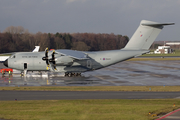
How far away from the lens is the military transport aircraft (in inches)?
1289

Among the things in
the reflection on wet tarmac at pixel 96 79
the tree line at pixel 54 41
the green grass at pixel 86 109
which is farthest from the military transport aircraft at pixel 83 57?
the tree line at pixel 54 41

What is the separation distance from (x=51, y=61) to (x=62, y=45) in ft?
244

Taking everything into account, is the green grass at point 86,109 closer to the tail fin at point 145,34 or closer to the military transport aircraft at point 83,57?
the military transport aircraft at point 83,57

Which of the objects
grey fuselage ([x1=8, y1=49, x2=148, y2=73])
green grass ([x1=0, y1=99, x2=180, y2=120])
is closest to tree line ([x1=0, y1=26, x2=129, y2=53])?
grey fuselage ([x1=8, y1=49, x2=148, y2=73])

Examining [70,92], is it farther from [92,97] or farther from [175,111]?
[175,111]

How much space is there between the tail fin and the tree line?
62.7 metres

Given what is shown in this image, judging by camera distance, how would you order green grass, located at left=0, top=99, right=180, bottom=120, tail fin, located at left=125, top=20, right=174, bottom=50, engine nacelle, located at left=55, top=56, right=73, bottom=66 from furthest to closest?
tail fin, located at left=125, top=20, right=174, bottom=50, engine nacelle, located at left=55, top=56, right=73, bottom=66, green grass, located at left=0, top=99, right=180, bottom=120

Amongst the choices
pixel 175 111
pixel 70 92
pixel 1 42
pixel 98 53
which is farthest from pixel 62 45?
pixel 175 111

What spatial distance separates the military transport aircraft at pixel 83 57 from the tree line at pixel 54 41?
57.1 m

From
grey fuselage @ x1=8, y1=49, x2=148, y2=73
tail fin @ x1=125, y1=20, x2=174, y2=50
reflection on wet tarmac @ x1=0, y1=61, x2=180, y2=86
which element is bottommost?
reflection on wet tarmac @ x1=0, y1=61, x2=180, y2=86

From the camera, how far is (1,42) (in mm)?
94938

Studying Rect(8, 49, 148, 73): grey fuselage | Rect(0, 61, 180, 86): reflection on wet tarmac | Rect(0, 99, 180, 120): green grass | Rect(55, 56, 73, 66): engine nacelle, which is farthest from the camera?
Rect(8, 49, 148, 73): grey fuselage

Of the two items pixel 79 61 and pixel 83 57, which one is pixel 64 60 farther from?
pixel 83 57

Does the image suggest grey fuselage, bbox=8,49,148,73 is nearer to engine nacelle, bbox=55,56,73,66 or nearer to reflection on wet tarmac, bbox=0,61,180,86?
engine nacelle, bbox=55,56,73,66
